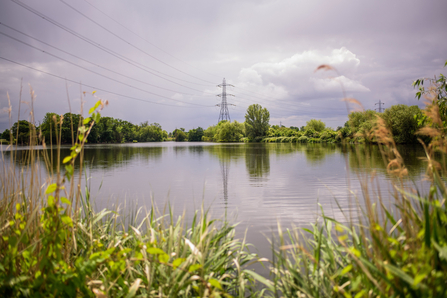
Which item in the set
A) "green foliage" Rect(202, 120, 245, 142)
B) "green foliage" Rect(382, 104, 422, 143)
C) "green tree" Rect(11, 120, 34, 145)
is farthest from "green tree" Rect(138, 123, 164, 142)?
"green tree" Rect(11, 120, 34, 145)

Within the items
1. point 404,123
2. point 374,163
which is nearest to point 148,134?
point 404,123

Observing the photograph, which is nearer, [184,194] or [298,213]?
[298,213]

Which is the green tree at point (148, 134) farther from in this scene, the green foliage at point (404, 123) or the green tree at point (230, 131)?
the green foliage at point (404, 123)

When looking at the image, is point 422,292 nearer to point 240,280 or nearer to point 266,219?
point 240,280

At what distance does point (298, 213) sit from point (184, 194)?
3057mm

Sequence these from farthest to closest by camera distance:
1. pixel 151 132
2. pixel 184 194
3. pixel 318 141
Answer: pixel 151 132 → pixel 318 141 → pixel 184 194

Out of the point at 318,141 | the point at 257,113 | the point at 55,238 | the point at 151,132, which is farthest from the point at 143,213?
the point at 151,132

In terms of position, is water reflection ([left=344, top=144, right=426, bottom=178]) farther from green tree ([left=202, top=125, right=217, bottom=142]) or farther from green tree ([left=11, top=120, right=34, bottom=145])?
green tree ([left=202, top=125, right=217, bottom=142])

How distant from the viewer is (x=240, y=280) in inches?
69.4

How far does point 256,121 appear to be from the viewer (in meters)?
65.0

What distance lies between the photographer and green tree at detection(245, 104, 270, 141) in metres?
65.0

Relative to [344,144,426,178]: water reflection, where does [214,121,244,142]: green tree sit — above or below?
above

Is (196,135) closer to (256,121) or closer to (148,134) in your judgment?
(148,134)

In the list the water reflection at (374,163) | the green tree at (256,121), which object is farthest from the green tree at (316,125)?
the water reflection at (374,163)
